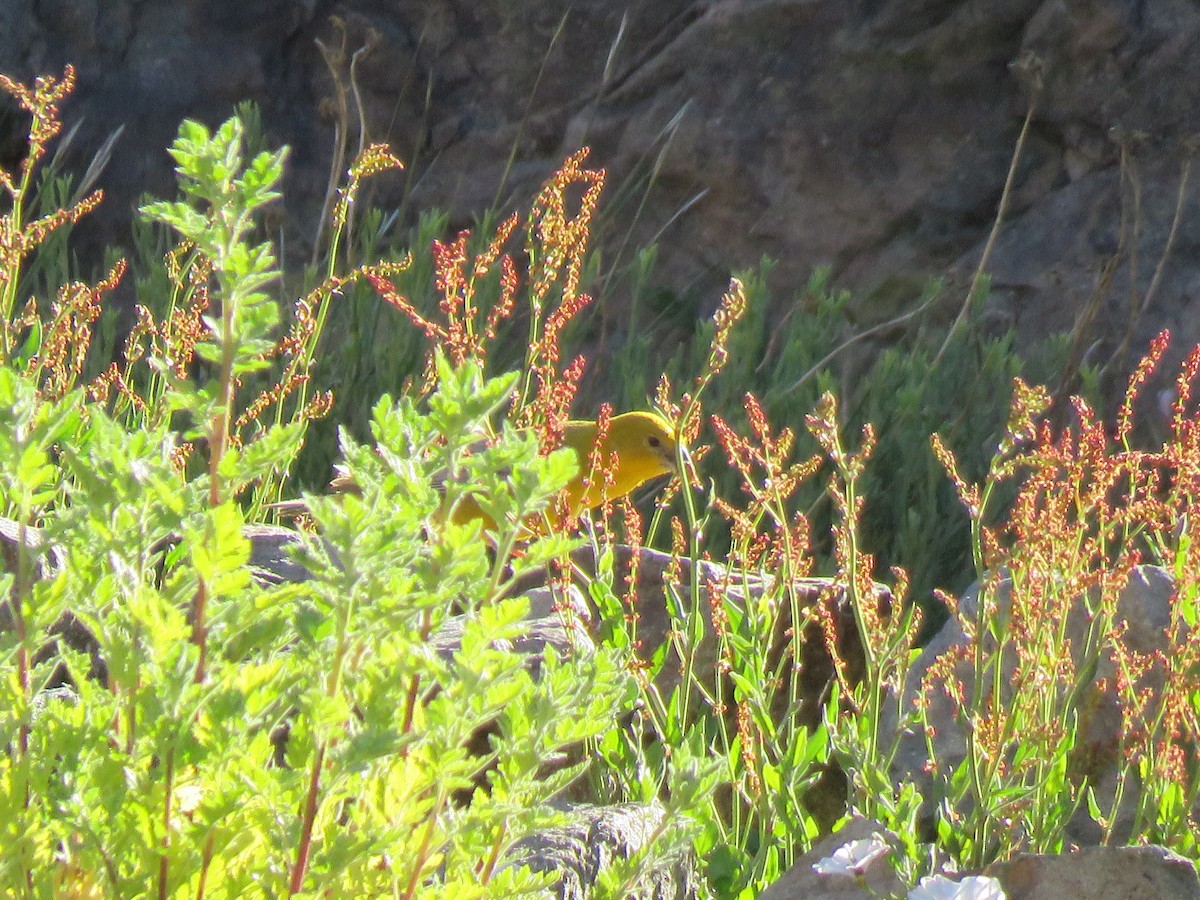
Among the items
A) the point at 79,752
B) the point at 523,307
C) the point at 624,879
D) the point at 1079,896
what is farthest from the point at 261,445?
the point at 523,307

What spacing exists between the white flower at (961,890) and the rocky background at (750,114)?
4977 mm

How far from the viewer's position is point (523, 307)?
6.23m

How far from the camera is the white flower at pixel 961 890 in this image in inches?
59.4

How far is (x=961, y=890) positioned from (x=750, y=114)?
5514 millimetres

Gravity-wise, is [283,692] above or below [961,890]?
above

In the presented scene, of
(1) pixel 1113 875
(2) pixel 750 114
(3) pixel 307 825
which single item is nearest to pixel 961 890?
(1) pixel 1113 875

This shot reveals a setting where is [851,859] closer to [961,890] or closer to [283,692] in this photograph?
[961,890]

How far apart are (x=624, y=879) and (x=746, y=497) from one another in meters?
3.45

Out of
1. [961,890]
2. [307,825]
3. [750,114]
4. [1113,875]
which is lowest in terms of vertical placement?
[1113,875]

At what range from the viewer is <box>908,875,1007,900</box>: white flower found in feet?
4.95

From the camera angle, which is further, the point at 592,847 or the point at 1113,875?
the point at 1113,875

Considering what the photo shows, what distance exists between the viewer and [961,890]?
151 cm

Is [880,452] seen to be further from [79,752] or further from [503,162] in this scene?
[79,752]

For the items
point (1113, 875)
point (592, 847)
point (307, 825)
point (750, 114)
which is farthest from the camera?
point (750, 114)
